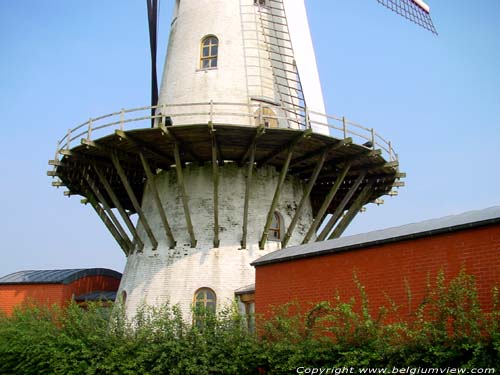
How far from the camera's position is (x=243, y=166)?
14.6 metres

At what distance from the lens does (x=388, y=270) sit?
8.59m

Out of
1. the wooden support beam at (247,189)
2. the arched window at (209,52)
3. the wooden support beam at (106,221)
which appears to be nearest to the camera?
the wooden support beam at (247,189)

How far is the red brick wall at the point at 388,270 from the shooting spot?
24.1ft

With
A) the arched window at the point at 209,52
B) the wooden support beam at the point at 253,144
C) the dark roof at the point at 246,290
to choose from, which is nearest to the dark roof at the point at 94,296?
the dark roof at the point at 246,290

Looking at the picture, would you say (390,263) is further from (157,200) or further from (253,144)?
(157,200)

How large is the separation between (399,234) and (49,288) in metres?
13.7

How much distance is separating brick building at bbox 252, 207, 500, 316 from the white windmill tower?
2678 millimetres

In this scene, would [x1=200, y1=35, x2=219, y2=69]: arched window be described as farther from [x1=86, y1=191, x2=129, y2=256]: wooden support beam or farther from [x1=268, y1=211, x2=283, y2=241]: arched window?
[x1=86, y1=191, x2=129, y2=256]: wooden support beam

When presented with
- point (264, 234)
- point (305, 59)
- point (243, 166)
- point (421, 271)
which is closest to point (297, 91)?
point (305, 59)

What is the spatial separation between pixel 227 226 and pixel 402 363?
327 inches

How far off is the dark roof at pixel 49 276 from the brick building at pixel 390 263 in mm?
9753

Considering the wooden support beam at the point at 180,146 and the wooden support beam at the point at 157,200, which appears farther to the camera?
the wooden support beam at the point at 157,200

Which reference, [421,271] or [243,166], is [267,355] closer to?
[421,271]

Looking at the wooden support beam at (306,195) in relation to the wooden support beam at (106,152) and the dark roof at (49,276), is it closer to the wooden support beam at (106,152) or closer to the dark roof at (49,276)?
the wooden support beam at (106,152)
